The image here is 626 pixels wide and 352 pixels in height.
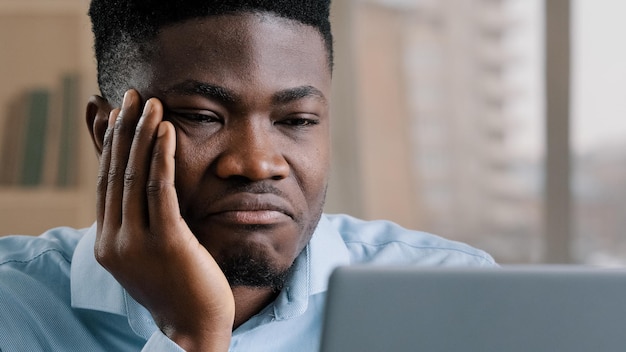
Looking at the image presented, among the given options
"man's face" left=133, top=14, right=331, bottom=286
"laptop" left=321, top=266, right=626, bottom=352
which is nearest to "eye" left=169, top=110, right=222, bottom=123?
"man's face" left=133, top=14, right=331, bottom=286

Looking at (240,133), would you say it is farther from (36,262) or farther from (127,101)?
(36,262)

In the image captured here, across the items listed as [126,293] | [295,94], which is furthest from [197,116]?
[126,293]

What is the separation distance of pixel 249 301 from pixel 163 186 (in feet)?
0.95

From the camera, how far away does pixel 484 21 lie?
9.65ft

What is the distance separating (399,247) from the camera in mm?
1555

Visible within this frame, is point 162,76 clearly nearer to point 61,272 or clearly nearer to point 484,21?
point 61,272

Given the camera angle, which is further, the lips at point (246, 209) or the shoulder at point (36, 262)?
the shoulder at point (36, 262)

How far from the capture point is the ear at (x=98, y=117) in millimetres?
1354

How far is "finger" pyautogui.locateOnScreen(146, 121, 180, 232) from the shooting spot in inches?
44.1

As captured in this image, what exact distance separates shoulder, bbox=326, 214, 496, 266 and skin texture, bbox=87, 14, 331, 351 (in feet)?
0.91

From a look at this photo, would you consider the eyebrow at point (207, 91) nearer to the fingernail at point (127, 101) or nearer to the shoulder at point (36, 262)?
the fingernail at point (127, 101)

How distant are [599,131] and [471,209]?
498 millimetres

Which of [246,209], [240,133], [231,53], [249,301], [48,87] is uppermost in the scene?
[48,87]

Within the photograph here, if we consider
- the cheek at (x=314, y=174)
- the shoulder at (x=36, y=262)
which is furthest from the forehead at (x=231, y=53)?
the shoulder at (x=36, y=262)
